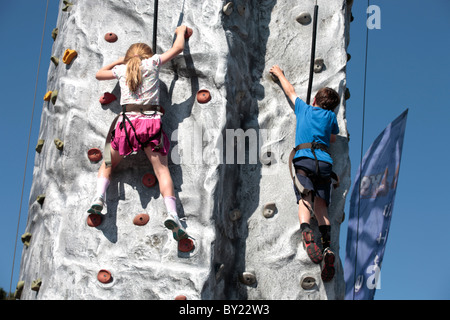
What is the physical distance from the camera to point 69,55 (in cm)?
649

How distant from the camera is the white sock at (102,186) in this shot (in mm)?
5832

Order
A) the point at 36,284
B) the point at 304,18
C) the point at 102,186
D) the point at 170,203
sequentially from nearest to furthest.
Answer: the point at 170,203, the point at 102,186, the point at 36,284, the point at 304,18

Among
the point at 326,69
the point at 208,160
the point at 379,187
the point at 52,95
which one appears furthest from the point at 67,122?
the point at 379,187

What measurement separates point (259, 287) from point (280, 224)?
58 centimetres

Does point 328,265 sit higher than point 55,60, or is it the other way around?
point 55,60

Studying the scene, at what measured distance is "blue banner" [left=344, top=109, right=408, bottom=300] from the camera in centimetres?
741

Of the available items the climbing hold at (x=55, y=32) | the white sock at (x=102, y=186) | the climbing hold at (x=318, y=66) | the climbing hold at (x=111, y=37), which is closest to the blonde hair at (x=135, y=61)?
the climbing hold at (x=111, y=37)

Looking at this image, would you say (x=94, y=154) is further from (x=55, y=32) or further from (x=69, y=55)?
(x=55, y=32)

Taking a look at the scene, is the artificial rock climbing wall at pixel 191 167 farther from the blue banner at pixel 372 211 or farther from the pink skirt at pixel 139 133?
the blue banner at pixel 372 211

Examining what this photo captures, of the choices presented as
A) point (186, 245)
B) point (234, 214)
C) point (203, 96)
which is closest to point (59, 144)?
point (203, 96)

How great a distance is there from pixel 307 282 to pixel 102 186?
1893 mm

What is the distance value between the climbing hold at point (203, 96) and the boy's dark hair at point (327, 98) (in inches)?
38.1

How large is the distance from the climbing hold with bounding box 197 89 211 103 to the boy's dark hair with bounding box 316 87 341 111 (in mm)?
967
